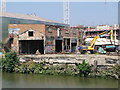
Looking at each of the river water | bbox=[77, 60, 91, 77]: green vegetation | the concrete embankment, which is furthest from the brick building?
bbox=[77, 60, 91, 77]: green vegetation

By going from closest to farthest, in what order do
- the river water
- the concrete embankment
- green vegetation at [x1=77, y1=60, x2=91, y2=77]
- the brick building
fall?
1. the river water
2. green vegetation at [x1=77, y1=60, x2=91, y2=77]
3. the concrete embankment
4. the brick building

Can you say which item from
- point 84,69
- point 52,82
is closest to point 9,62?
point 52,82

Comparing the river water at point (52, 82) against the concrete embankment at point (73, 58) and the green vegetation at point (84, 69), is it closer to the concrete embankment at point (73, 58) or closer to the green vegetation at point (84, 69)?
the green vegetation at point (84, 69)

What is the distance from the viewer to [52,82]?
15.6 meters

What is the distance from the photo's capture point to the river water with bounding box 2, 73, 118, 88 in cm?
1448

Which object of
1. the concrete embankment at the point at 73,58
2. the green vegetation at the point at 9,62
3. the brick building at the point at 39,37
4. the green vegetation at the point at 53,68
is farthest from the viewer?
the brick building at the point at 39,37

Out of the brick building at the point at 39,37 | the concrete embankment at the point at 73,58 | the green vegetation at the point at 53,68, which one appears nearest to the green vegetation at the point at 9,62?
the green vegetation at the point at 53,68

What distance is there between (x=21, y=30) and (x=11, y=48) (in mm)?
2336

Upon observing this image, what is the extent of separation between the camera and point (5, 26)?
28234 mm

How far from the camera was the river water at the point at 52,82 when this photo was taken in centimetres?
1448

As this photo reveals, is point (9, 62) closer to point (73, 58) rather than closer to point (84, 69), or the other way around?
point (73, 58)

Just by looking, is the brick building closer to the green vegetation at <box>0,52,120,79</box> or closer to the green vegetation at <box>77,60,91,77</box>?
the green vegetation at <box>0,52,120,79</box>

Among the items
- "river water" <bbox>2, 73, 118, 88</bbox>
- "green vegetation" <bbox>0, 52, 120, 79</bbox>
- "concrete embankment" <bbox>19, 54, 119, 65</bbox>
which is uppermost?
"concrete embankment" <bbox>19, 54, 119, 65</bbox>

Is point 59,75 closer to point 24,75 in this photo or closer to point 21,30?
point 24,75
